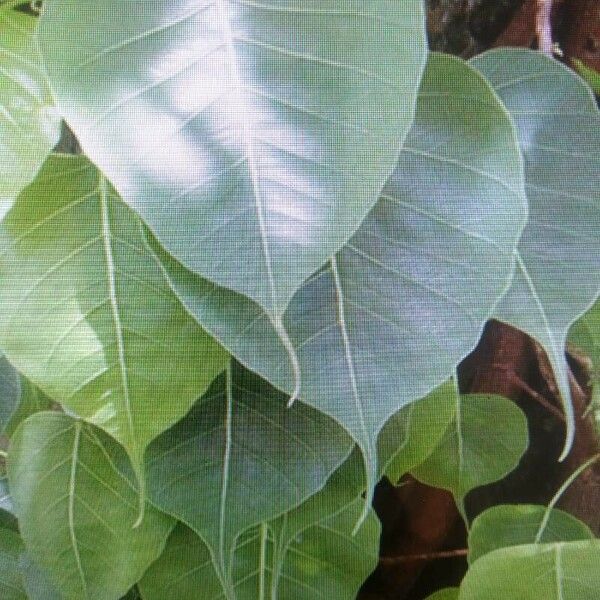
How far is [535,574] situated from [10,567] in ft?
1.18

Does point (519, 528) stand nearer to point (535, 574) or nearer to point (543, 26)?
→ point (535, 574)

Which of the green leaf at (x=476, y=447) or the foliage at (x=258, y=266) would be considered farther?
the green leaf at (x=476, y=447)

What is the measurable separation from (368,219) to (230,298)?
0.09 metres

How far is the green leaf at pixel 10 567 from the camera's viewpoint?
0.59 m

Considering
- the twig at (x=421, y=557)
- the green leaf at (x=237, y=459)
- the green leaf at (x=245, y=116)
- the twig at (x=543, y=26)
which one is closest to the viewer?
the green leaf at (x=245, y=116)

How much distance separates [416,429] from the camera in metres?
0.52

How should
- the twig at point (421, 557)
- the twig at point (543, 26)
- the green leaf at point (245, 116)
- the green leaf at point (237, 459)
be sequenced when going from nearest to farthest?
the green leaf at point (245, 116)
the green leaf at point (237, 459)
the twig at point (543, 26)
the twig at point (421, 557)

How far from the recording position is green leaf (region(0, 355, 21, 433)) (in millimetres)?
513

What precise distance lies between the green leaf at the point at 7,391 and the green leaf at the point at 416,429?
0.23 metres

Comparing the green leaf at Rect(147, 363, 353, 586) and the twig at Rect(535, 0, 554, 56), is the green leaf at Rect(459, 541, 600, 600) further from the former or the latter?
the twig at Rect(535, 0, 554, 56)

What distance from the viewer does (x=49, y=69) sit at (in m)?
0.36

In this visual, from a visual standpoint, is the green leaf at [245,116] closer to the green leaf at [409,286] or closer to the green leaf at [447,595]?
the green leaf at [409,286]

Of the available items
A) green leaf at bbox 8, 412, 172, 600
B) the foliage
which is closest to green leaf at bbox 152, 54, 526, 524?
the foliage

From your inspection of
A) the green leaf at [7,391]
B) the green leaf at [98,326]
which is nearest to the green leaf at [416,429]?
the green leaf at [98,326]
